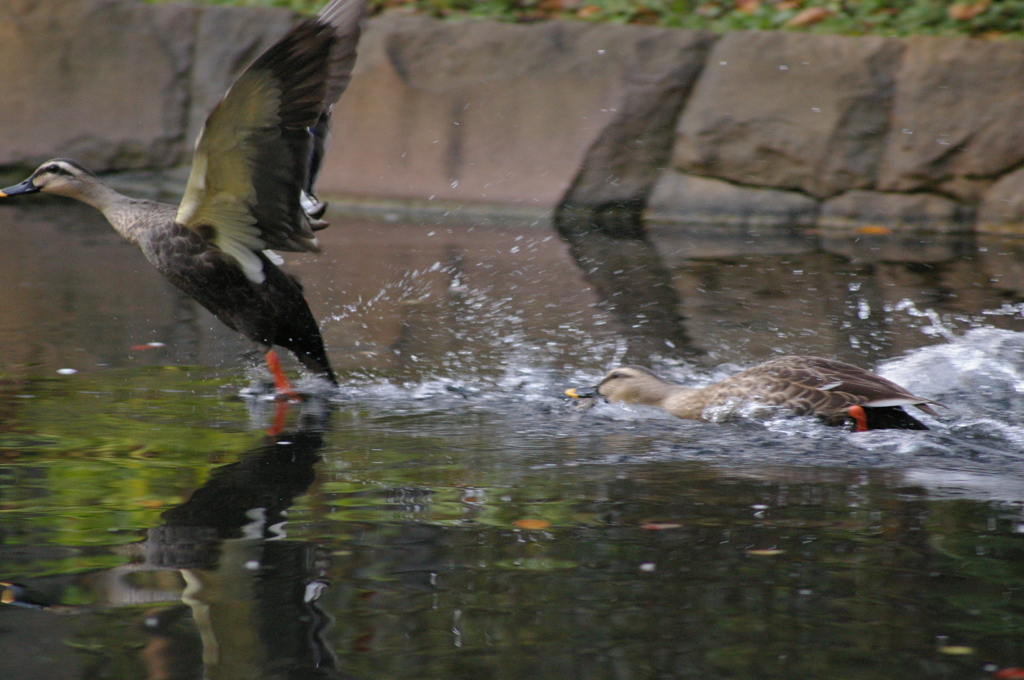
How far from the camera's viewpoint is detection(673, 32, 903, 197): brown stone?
9.12m

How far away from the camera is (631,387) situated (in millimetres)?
4762

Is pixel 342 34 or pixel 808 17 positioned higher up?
pixel 808 17

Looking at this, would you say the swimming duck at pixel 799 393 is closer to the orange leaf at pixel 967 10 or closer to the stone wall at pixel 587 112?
the stone wall at pixel 587 112

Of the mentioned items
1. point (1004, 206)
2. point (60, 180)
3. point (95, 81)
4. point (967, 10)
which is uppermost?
point (967, 10)

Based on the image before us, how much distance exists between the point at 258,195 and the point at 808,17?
6501 mm

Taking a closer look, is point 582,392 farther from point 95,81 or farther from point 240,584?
point 95,81

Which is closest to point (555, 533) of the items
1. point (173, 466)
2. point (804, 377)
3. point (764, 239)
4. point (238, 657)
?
point (238, 657)

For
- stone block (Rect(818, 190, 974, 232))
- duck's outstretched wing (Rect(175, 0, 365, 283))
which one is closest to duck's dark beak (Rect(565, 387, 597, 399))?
duck's outstretched wing (Rect(175, 0, 365, 283))

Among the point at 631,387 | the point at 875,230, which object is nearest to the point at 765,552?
the point at 631,387

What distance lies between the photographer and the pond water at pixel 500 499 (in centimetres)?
249

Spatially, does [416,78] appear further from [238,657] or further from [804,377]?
[238,657]

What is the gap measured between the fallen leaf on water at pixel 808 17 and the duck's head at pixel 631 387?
5875mm

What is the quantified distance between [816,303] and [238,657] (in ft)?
15.9

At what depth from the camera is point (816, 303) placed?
6688 millimetres
